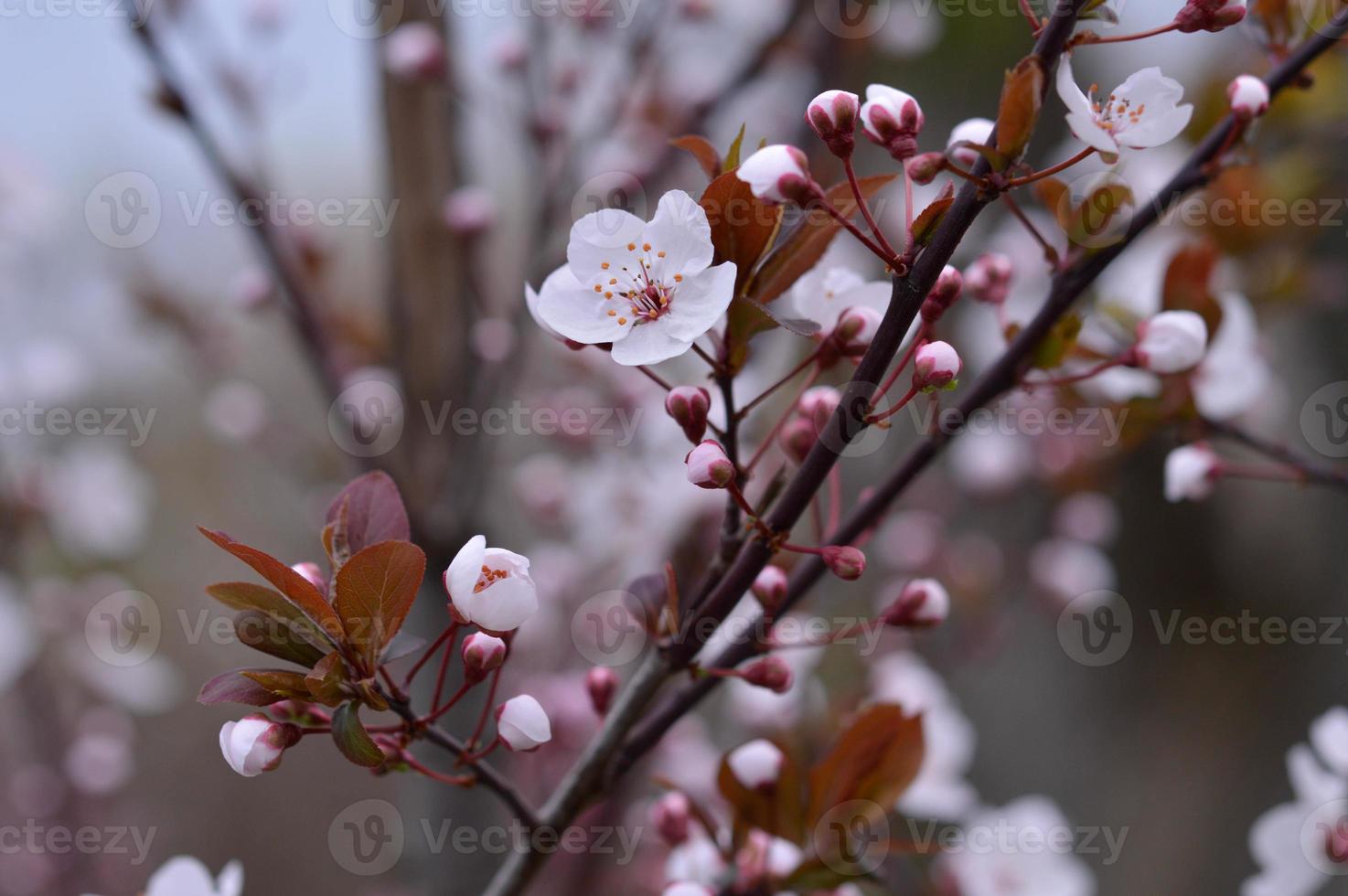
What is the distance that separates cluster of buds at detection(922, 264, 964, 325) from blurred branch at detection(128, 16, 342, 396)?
77 cm

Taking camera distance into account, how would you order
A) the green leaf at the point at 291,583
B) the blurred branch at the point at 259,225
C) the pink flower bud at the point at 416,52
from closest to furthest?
1. the green leaf at the point at 291,583
2. the blurred branch at the point at 259,225
3. the pink flower bud at the point at 416,52

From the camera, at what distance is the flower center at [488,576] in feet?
1.55

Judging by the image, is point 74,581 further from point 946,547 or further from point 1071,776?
point 1071,776

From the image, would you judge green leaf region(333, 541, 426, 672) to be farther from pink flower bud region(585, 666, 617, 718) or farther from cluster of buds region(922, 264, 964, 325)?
cluster of buds region(922, 264, 964, 325)

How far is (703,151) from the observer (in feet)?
1.63

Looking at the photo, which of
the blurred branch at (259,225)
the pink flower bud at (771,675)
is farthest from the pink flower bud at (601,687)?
the blurred branch at (259,225)

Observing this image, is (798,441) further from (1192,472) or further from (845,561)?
(1192,472)

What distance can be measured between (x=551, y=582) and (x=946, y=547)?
0.75 metres

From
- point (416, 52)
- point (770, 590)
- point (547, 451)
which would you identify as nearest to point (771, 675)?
point (770, 590)

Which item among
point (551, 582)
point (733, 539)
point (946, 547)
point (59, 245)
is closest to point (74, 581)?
point (59, 245)

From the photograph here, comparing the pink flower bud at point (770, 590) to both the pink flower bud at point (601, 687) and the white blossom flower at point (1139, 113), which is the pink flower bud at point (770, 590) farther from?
the white blossom flower at point (1139, 113)

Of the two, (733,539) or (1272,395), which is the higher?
(733,539)

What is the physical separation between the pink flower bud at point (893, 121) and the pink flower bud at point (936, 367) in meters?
0.10

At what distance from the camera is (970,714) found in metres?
2.66
